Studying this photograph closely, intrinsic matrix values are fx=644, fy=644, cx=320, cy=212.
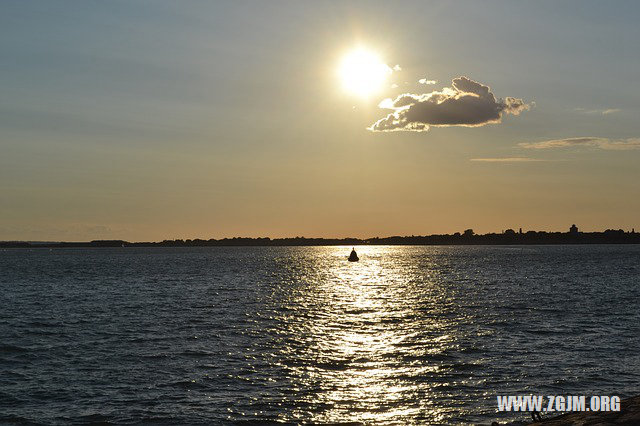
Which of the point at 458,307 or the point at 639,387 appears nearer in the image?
the point at 639,387

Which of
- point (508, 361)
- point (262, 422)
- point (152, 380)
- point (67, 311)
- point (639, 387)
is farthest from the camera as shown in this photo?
point (67, 311)

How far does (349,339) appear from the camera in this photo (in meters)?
45.9

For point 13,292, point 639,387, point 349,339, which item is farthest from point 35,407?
point 13,292

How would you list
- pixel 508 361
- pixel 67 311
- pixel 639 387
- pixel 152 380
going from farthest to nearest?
pixel 67 311 → pixel 508 361 → pixel 152 380 → pixel 639 387

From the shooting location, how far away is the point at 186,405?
2784 cm

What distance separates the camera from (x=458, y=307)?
227 ft

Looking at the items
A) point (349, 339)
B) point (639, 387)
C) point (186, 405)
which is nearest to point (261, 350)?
point (349, 339)

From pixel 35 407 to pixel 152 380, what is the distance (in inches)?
238

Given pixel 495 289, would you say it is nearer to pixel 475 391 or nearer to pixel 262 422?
pixel 475 391

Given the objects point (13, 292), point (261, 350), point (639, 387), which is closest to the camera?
point (639, 387)

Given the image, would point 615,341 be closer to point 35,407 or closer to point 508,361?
point 508,361

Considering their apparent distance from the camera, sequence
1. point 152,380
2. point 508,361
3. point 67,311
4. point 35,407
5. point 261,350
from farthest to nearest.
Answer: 1. point 67,311
2. point 261,350
3. point 508,361
4. point 152,380
5. point 35,407

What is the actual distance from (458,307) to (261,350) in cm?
3326

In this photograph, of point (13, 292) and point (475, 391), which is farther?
point (13, 292)
